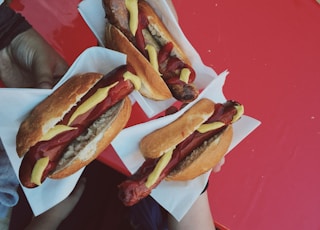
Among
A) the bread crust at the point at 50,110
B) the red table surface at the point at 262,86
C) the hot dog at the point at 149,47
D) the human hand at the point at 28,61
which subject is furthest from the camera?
the red table surface at the point at 262,86

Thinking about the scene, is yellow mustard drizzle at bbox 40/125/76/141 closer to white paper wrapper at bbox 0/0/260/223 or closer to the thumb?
white paper wrapper at bbox 0/0/260/223

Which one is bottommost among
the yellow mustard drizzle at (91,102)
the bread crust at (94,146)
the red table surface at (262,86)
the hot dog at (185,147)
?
the red table surface at (262,86)

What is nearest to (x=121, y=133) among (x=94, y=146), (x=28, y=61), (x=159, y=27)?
(x=94, y=146)

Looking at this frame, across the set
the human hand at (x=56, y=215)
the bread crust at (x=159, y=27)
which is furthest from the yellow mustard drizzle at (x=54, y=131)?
the human hand at (x=56, y=215)

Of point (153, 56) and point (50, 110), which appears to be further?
point (153, 56)

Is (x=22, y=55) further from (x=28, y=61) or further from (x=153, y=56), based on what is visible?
(x=153, y=56)

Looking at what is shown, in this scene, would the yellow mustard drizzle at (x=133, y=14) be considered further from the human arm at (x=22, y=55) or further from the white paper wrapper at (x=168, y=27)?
the human arm at (x=22, y=55)

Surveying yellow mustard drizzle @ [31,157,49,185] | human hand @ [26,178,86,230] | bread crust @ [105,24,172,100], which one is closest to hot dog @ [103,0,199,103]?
bread crust @ [105,24,172,100]
